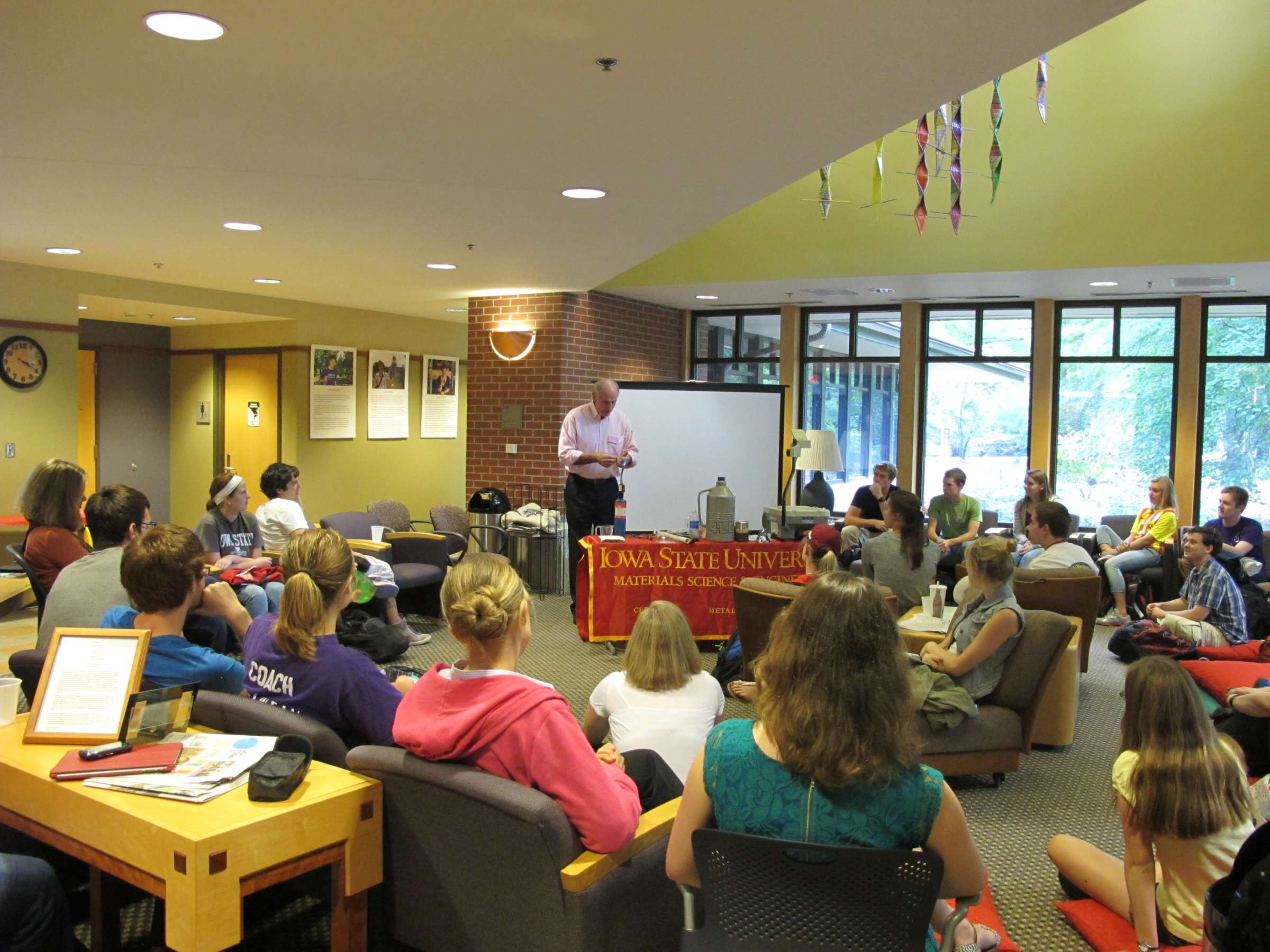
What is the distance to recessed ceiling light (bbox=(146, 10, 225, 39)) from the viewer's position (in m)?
2.88

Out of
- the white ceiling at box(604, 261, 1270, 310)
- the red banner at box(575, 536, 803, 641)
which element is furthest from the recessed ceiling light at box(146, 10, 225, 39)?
the white ceiling at box(604, 261, 1270, 310)

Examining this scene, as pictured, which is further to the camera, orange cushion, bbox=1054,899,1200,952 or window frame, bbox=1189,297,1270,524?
window frame, bbox=1189,297,1270,524

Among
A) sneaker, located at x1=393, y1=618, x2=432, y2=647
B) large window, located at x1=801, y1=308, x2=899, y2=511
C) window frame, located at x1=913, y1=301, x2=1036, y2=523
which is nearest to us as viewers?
sneaker, located at x1=393, y1=618, x2=432, y2=647

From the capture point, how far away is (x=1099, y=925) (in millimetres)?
2975

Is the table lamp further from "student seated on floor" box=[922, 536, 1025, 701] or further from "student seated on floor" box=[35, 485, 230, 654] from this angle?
"student seated on floor" box=[35, 485, 230, 654]

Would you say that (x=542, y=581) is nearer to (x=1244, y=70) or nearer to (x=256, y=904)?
(x=256, y=904)

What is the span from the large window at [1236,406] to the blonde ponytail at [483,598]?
29.3 ft

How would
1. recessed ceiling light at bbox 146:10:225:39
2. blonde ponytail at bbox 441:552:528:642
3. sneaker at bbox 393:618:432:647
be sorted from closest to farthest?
1. blonde ponytail at bbox 441:552:528:642
2. recessed ceiling light at bbox 146:10:225:39
3. sneaker at bbox 393:618:432:647

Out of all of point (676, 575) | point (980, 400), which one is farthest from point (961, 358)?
point (676, 575)

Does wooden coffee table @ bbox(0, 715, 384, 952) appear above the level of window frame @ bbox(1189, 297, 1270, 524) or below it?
below

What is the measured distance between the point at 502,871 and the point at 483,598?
0.59 metres

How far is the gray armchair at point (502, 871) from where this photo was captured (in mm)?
2088

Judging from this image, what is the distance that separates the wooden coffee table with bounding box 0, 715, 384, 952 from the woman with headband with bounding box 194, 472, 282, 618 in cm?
330

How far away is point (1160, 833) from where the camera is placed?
246 cm
